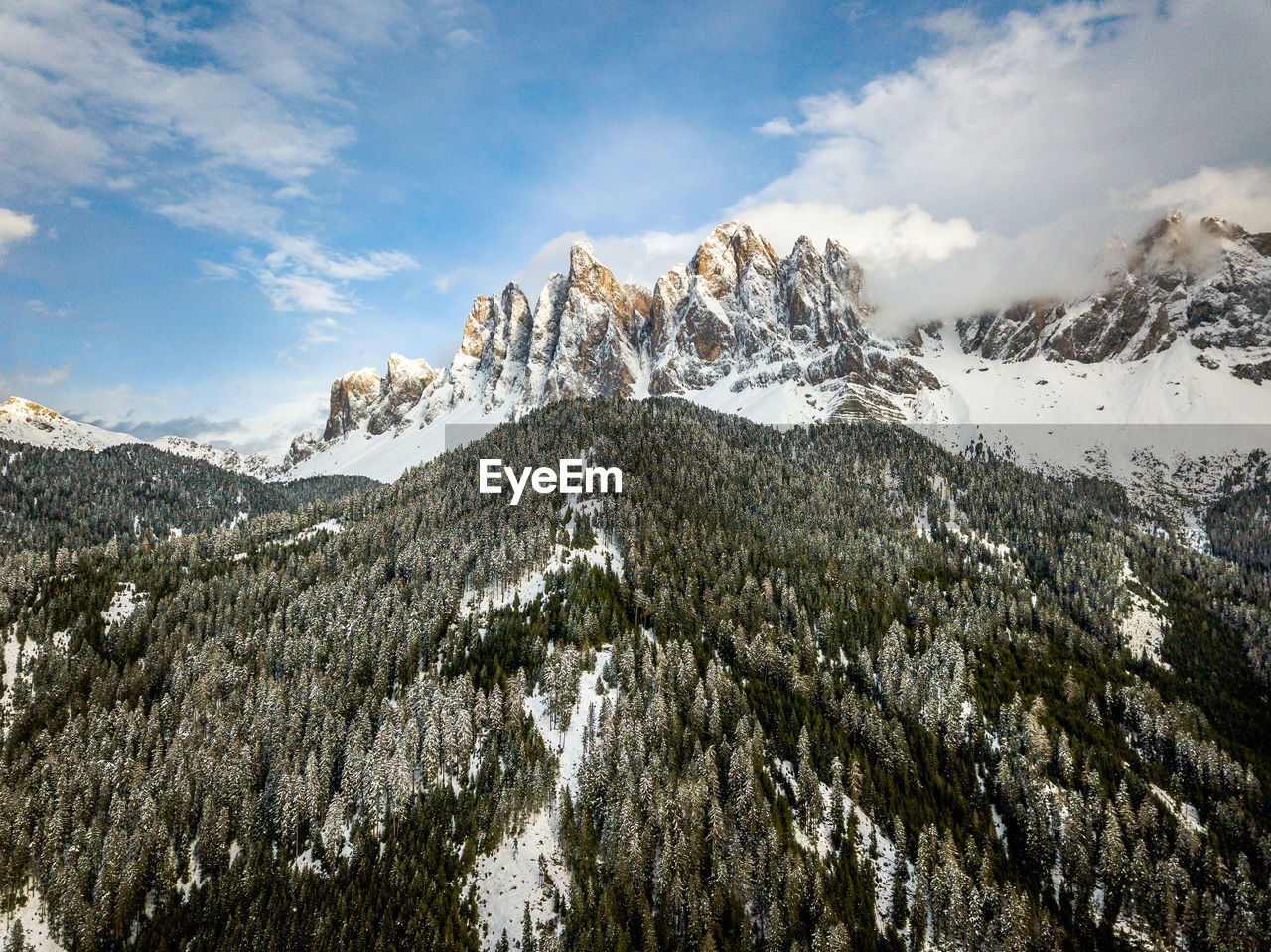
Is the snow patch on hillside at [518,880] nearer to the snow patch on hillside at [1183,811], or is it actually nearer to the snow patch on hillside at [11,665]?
the snow patch on hillside at [11,665]

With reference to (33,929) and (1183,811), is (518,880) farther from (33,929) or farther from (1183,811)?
(1183,811)

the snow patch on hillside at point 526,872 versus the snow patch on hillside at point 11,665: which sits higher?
the snow patch on hillside at point 11,665

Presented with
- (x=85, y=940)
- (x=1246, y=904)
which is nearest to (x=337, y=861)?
(x=85, y=940)

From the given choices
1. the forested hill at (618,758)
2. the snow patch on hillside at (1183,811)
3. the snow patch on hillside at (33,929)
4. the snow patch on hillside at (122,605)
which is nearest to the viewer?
the snow patch on hillside at (33,929)

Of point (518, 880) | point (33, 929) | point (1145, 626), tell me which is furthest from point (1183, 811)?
point (33, 929)

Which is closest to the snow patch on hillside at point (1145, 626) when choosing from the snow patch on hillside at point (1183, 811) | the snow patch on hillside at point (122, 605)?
the snow patch on hillside at point (1183, 811)

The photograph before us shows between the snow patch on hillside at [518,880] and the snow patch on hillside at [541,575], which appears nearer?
the snow patch on hillside at [518,880]

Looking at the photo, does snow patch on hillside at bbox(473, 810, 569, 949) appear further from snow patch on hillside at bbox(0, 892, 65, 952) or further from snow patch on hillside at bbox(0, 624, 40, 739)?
snow patch on hillside at bbox(0, 624, 40, 739)

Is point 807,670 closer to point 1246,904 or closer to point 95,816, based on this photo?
point 1246,904

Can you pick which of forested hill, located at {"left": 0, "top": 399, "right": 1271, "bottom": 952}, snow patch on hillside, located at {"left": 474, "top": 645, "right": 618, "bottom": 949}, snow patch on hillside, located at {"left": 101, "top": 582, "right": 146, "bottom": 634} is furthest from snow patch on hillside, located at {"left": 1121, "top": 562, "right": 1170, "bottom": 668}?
snow patch on hillside, located at {"left": 101, "top": 582, "right": 146, "bottom": 634}

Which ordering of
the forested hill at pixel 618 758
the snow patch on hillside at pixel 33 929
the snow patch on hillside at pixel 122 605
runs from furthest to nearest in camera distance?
1. the snow patch on hillside at pixel 122 605
2. the forested hill at pixel 618 758
3. the snow patch on hillside at pixel 33 929
